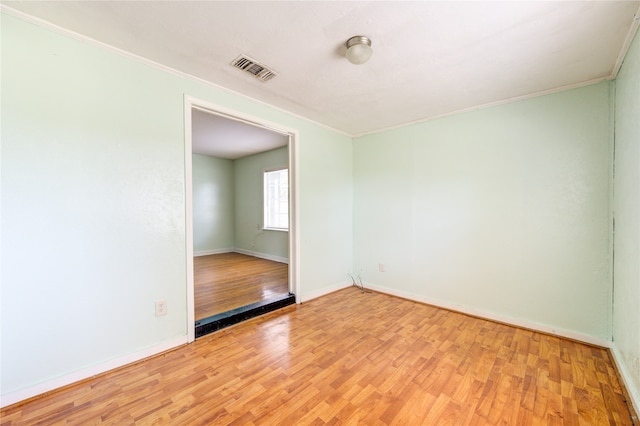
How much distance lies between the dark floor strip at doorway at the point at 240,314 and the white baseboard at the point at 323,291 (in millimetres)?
162

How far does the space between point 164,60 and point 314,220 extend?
2304mm

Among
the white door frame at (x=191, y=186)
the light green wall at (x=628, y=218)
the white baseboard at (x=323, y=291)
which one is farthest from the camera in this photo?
the white baseboard at (x=323, y=291)

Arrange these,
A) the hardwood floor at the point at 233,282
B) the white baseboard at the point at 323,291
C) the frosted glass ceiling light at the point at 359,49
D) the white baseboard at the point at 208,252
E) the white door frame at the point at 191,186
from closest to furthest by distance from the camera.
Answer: the frosted glass ceiling light at the point at 359,49
the white door frame at the point at 191,186
the hardwood floor at the point at 233,282
the white baseboard at the point at 323,291
the white baseboard at the point at 208,252

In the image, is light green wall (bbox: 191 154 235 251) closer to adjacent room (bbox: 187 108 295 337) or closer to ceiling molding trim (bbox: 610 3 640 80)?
adjacent room (bbox: 187 108 295 337)

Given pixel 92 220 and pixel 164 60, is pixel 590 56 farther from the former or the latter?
pixel 92 220

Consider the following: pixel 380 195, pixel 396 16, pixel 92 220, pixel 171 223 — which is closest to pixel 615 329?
pixel 380 195

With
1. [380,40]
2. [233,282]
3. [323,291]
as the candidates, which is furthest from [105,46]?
[323,291]

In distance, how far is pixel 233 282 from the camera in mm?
4016

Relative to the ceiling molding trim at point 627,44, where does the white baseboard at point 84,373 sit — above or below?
below

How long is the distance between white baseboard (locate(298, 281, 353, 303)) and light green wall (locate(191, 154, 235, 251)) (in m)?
4.01

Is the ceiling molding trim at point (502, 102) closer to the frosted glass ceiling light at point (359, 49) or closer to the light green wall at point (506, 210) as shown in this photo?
the light green wall at point (506, 210)

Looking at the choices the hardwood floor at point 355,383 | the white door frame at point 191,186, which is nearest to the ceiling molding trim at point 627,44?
the hardwood floor at point 355,383

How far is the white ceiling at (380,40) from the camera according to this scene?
152 centimetres

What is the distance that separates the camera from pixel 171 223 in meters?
2.22
